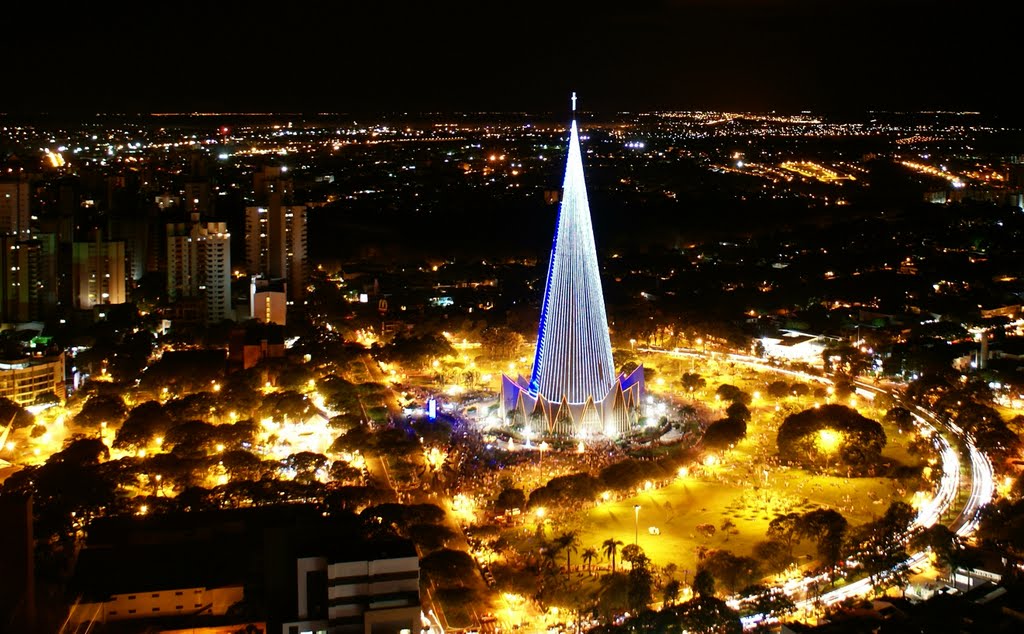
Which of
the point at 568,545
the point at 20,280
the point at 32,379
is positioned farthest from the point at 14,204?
the point at 568,545

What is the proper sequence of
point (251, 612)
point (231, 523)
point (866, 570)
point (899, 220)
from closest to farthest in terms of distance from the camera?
point (251, 612)
point (866, 570)
point (231, 523)
point (899, 220)

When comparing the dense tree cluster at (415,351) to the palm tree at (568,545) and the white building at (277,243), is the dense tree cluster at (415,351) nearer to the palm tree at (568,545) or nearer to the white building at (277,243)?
the white building at (277,243)

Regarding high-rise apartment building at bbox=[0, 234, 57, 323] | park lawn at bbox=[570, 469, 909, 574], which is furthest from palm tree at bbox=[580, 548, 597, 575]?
high-rise apartment building at bbox=[0, 234, 57, 323]

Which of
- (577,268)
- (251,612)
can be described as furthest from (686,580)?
(577,268)

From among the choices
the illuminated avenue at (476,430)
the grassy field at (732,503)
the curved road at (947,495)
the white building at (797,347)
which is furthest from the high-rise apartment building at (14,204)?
the curved road at (947,495)

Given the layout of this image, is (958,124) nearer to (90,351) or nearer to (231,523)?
(90,351)

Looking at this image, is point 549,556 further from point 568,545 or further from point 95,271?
point 95,271

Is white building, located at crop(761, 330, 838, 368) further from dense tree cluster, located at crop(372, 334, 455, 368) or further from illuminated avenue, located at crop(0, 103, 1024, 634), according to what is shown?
dense tree cluster, located at crop(372, 334, 455, 368)
